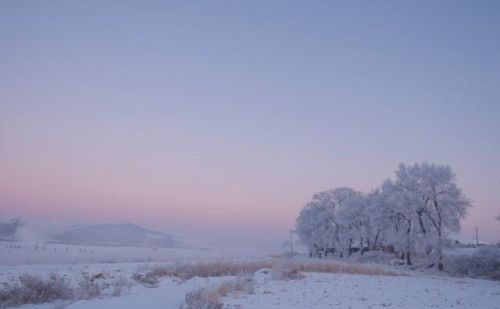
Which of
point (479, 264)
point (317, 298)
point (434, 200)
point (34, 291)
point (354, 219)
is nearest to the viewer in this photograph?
point (317, 298)

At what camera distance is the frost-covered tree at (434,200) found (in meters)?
55.8

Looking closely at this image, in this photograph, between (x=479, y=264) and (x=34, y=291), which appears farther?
(x=479, y=264)

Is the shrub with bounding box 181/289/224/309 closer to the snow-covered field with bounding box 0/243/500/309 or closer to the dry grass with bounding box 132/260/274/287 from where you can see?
the snow-covered field with bounding box 0/243/500/309

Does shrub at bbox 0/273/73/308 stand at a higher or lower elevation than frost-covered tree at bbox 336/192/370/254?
lower

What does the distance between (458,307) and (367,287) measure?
8.39 metres

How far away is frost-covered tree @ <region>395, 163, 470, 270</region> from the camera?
55.8 metres

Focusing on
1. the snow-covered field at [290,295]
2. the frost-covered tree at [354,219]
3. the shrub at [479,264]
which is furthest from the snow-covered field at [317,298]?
the frost-covered tree at [354,219]

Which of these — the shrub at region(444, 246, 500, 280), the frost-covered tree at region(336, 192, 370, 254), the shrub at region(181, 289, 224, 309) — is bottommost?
the shrub at region(444, 246, 500, 280)

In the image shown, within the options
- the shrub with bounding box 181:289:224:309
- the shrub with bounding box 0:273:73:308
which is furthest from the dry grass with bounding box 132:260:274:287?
the shrub with bounding box 181:289:224:309

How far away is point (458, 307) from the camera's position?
67.9 ft

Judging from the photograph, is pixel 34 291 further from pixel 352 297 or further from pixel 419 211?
pixel 419 211

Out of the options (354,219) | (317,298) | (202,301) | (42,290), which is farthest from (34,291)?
(354,219)

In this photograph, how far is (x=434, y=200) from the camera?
5669 cm

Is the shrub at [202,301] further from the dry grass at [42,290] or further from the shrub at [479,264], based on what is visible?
the shrub at [479,264]
